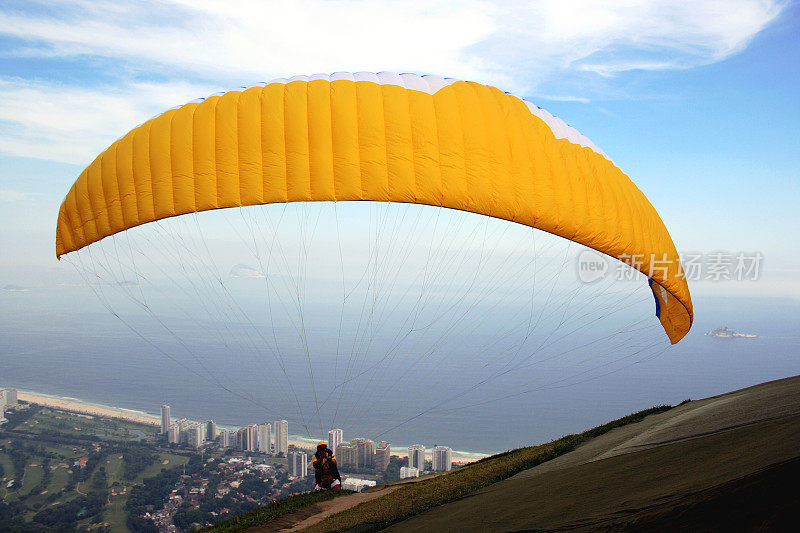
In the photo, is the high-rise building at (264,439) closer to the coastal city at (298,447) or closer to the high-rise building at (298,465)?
the coastal city at (298,447)

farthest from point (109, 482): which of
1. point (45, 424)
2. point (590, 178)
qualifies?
point (590, 178)

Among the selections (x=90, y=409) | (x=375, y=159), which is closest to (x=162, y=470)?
(x=90, y=409)

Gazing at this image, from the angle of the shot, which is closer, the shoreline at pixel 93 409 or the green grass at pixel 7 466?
the green grass at pixel 7 466

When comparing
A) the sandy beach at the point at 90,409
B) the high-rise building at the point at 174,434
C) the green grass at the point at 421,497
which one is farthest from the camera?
the sandy beach at the point at 90,409

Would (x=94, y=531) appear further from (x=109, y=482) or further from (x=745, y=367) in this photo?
(x=745, y=367)

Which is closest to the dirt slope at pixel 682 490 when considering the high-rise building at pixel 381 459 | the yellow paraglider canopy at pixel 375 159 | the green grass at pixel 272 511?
the yellow paraglider canopy at pixel 375 159

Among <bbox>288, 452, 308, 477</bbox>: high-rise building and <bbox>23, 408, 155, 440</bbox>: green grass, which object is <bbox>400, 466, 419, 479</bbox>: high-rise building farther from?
<bbox>23, 408, 155, 440</bbox>: green grass

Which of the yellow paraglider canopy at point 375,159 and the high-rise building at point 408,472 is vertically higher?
the yellow paraglider canopy at point 375,159

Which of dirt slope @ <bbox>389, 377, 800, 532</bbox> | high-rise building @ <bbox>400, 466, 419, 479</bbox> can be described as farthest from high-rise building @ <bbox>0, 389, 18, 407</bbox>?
dirt slope @ <bbox>389, 377, 800, 532</bbox>
